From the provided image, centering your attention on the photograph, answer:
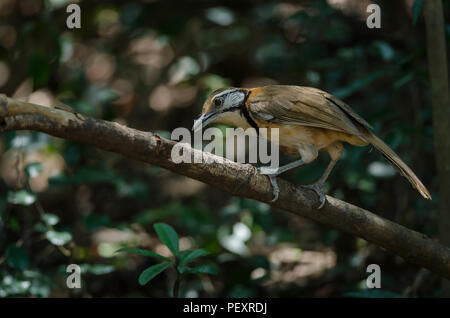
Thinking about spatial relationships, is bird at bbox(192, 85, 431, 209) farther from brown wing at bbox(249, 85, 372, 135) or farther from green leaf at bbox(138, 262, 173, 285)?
green leaf at bbox(138, 262, 173, 285)

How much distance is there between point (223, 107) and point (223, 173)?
118 centimetres

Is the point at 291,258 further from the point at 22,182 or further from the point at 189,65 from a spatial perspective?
the point at 22,182

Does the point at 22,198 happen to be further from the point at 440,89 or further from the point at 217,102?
the point at 440,89

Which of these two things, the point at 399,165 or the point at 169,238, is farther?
the point at 399,165

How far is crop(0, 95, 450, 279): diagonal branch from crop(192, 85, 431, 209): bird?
0.40 meters

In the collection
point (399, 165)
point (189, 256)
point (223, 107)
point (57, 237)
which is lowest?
point (189, 256)

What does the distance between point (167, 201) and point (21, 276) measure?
3.03 metres

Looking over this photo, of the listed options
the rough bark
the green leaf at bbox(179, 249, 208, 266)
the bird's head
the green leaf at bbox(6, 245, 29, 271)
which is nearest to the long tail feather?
the rough bark

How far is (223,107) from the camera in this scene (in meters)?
3.99

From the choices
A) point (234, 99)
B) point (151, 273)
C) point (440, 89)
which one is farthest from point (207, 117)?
point (440, 89)

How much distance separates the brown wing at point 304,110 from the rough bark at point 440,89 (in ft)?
1.80

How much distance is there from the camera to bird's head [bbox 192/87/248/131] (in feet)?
12.9

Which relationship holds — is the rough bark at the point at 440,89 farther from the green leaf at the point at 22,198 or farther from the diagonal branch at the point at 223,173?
the green leaf at the point at 22,198
